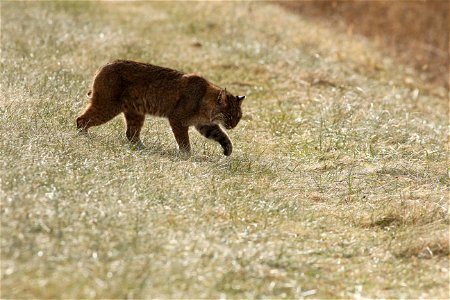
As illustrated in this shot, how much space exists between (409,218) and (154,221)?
6.61 ft

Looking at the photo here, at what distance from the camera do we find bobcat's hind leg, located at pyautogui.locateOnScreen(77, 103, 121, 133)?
320 inches

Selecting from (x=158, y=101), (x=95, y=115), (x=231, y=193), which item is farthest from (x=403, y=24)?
(x=231, y=193)

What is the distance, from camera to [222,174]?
23.8 ft

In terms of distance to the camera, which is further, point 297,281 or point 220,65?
point 220,65

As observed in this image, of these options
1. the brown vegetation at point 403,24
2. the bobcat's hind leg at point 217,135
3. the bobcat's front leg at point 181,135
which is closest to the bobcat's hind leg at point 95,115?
the bobcat's front leg at point 181,135

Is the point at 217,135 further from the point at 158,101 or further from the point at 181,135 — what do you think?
the point at 158,101

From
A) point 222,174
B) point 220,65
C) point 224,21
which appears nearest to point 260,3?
point 224,21

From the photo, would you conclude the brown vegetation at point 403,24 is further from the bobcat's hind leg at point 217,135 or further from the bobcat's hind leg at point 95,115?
the bobcat's hind leg at point 95,115

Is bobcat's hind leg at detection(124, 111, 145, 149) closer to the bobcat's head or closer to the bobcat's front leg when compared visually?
the bobcat's front leg

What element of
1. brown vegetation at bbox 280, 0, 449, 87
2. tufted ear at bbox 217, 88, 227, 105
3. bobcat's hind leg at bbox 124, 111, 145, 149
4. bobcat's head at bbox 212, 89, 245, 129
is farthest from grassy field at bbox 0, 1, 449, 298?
brown vegetation at bbox 280, 0, 449, 87

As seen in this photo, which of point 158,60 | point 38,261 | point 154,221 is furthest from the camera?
point 158,60

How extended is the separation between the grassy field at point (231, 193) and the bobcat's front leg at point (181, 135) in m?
0.11

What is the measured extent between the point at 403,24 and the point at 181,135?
34.3 ft

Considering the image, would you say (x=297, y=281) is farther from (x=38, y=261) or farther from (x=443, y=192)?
(x=443, y=192)
